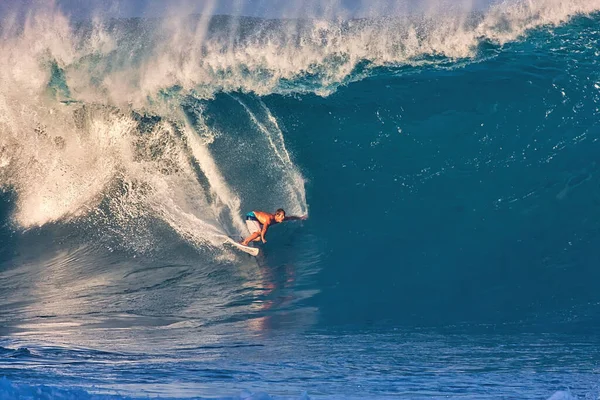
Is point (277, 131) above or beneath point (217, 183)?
above

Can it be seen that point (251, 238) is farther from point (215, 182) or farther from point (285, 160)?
point (285, 160)

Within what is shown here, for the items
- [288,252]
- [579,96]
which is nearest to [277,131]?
[288,252]

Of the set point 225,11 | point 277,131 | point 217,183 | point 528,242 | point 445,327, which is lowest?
point 445,327

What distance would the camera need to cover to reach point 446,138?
1044 cm

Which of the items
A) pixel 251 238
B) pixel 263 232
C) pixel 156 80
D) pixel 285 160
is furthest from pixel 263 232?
pixel 156 80

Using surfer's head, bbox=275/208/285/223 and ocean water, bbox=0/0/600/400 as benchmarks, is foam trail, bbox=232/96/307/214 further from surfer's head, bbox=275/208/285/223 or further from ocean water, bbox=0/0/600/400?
surfer's head, bbox=275/208/285/223

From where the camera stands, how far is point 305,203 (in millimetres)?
9992

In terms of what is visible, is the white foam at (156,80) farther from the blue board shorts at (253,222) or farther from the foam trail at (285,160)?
the blue board shorts at (253,222)

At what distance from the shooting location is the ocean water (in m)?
6.26

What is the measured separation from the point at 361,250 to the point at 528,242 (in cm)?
205

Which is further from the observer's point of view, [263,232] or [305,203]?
[305,203]

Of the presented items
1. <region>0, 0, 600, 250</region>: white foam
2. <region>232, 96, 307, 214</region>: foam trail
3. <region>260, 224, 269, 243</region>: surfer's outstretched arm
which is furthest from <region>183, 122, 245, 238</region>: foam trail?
<region>232, 96, 307, 214</region>: foam trail

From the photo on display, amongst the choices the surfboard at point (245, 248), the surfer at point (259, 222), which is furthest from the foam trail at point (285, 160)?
the surfboard at point (245, 248)

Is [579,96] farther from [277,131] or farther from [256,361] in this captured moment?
[256,361]
